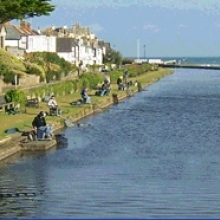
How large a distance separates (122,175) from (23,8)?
10.7 metres

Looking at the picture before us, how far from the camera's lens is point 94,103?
169 feet

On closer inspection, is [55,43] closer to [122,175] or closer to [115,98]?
[115,98]

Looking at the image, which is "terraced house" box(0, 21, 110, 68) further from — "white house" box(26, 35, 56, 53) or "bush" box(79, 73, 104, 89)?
"bush" box(79, 73, 104, 89)

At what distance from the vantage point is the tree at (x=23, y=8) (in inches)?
1276

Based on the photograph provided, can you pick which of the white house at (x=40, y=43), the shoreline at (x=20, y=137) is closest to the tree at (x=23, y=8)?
the shoreline at (x=20, y=137)

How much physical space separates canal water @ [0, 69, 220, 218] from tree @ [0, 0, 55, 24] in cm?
535

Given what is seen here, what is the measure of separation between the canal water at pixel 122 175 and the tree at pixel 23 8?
5.35 m

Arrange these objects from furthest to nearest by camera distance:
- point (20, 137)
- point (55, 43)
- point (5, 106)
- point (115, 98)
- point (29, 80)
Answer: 1. point (55, 43)
2. point (115, 98)
3. point (29, 80)
4. point (5, 106)
5. point (20, 137)

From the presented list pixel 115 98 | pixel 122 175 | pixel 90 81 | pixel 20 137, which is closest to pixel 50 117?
pixel 20 137

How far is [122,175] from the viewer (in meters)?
24.4

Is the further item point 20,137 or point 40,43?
point 40,43

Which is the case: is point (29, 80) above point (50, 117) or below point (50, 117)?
above

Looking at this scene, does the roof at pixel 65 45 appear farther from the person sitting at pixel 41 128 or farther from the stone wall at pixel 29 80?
the person sitting at pixel 41 128

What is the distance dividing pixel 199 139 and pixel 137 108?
20042mm
